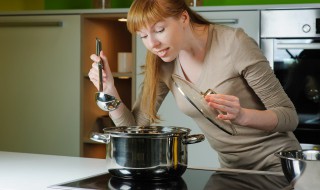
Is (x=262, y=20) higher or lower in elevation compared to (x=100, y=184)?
higher

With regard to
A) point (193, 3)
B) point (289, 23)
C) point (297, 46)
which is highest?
point (193, 3)

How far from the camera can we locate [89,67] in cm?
342

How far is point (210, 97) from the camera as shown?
1418 millimetres

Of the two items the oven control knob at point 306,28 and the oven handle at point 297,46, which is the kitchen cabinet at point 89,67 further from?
the oven control knob at point 306,28

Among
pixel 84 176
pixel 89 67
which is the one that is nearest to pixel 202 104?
pixel 84 176

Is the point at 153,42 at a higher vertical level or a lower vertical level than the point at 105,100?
higher

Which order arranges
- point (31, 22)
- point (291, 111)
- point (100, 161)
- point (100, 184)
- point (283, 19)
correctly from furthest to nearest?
point (31, 22)
point (283, 19)
point (100, 161)
point (291, 111)
point (100, 184)

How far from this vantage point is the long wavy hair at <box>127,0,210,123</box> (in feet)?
5.57

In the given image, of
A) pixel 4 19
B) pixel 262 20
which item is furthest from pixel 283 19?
pixel 4 19

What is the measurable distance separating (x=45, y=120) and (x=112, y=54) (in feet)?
1.83

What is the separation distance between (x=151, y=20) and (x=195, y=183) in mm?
510

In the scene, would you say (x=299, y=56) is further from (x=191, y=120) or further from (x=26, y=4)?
(x=26, y=4)

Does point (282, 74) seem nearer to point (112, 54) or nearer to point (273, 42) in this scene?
point (273, 42)

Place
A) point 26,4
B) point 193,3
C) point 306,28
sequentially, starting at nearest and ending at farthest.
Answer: point 306,28 < point 193,3 < point 26,4
